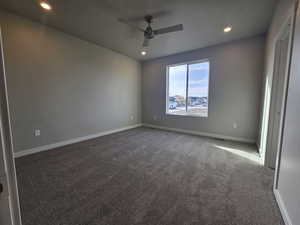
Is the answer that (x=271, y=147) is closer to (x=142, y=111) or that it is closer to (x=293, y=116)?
(x=293, y=116)

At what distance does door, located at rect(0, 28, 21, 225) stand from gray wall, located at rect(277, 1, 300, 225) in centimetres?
188

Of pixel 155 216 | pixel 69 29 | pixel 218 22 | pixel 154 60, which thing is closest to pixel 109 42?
pixel 69 29

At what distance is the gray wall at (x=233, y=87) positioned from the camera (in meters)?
3.40

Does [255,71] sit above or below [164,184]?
above

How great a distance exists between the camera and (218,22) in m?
2.73

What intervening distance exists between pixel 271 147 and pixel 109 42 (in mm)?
4286

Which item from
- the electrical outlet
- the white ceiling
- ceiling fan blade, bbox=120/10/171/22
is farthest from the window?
the electrical outlet

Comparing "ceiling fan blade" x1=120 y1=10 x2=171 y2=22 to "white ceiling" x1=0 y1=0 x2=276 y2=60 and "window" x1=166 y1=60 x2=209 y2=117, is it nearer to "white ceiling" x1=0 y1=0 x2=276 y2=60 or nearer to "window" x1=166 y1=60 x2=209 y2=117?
Result: "white ceiling" x1=0 y1=0 x2=276 y2=60

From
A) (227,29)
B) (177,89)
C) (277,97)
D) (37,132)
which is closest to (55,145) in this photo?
(37,132)

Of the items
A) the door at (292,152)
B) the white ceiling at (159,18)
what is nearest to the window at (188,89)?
the white ceiling at (159,18)

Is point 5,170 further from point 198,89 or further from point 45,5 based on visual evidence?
point 198,89

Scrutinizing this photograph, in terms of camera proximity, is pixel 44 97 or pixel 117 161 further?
pixel 44 97

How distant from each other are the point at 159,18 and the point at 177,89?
8.52 ft

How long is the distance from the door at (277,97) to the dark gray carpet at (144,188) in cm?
40
